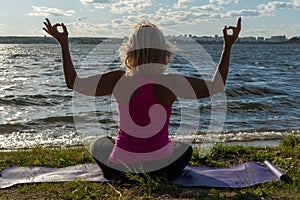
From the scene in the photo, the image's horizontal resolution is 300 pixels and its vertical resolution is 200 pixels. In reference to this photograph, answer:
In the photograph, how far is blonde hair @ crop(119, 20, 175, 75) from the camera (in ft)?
14.1

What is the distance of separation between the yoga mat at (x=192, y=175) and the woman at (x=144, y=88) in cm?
47

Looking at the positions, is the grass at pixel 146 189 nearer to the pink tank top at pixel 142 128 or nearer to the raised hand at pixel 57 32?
the pink tank top at pixel 142 128

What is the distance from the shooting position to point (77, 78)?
164 inches

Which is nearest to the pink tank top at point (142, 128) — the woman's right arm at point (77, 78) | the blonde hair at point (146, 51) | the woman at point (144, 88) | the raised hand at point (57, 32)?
the woman at point (144, 88)

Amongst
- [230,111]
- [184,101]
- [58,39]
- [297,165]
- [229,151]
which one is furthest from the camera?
[184,101]

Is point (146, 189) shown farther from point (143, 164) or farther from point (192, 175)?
point (192, 175)

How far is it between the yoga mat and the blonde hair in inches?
55.7

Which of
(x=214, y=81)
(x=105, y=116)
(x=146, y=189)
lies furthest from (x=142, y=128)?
(x=105, y=116)

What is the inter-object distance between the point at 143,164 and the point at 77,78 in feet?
4.21

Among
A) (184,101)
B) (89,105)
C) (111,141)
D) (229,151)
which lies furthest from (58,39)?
(184,101)

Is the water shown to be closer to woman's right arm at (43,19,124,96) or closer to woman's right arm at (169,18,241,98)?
woman's right arm at (169,18,241,98)

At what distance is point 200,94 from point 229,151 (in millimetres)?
2518

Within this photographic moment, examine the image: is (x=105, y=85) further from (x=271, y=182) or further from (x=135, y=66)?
(x=271, y=182)

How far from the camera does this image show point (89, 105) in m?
14.1
